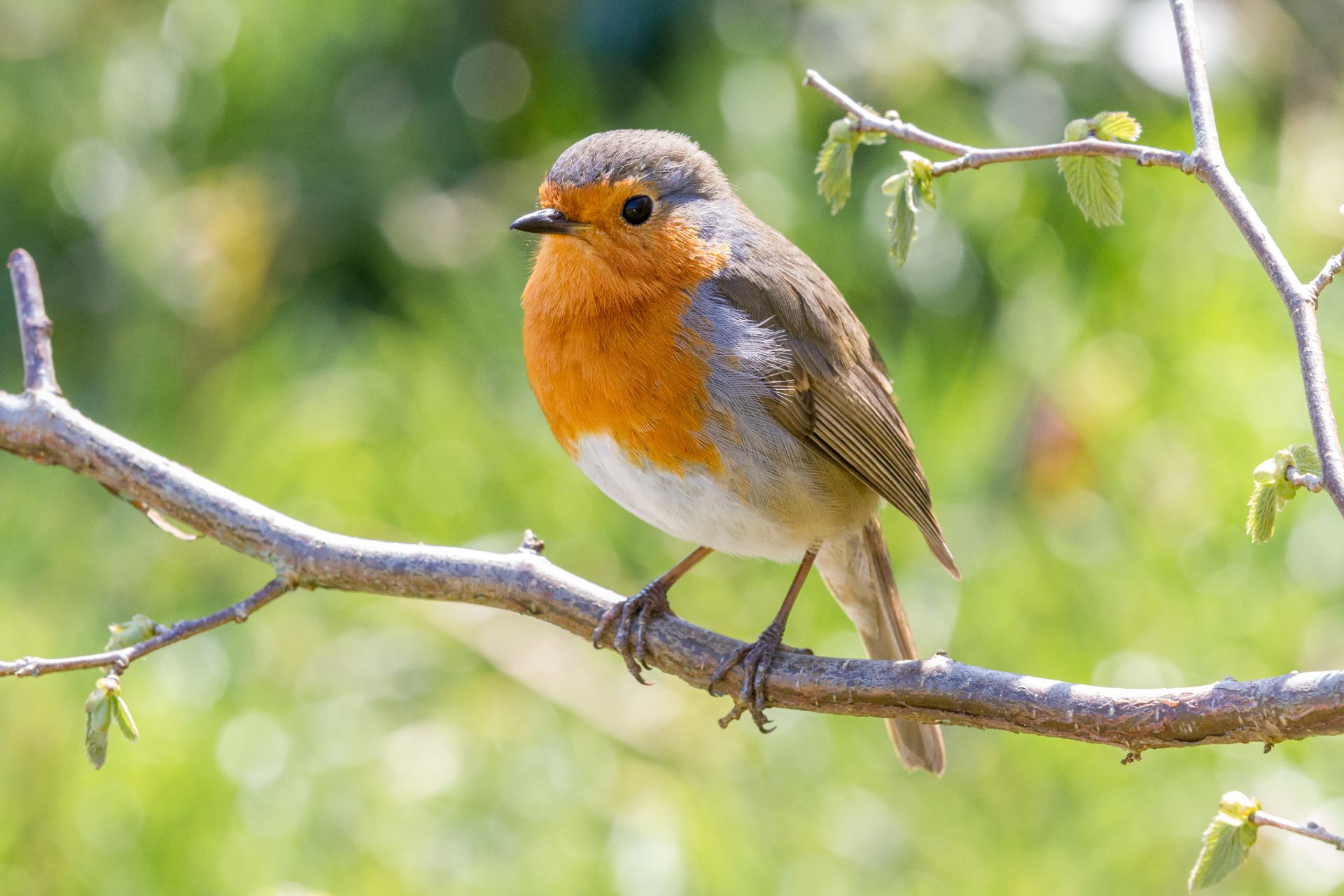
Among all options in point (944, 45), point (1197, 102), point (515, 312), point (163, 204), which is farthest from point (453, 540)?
point (1197, 102)

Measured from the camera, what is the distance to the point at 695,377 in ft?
7.36

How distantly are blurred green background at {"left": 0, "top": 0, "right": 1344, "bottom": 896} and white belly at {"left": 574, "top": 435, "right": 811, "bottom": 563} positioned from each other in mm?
999

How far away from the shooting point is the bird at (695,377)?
2.22 m

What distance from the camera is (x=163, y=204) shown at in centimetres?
479

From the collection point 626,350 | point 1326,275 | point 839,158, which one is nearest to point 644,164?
point 626,350

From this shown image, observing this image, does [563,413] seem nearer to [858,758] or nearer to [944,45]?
[858,758]

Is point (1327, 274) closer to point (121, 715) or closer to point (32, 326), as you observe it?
Answer: point (121, 715)

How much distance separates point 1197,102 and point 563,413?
3.59 ft

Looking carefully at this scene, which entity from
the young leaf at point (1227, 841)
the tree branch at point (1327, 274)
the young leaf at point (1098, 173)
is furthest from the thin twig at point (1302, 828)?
the young leaf at point (1098, 173)

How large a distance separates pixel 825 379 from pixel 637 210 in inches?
16.9

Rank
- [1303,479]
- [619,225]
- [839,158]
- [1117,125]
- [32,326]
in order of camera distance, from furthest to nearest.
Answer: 1. [619,225]
2. [32,326]
3. [839,158]
4. [1117,125]
5. [1303,479]

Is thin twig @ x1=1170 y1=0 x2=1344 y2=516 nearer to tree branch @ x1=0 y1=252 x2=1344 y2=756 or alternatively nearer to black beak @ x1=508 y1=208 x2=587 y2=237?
tree branch @ x1=0 y1=252 x2=1344 y2=756

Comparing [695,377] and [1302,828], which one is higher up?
[695,377]

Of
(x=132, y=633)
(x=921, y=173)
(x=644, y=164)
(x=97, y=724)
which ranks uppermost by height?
(x=644, y=164)
